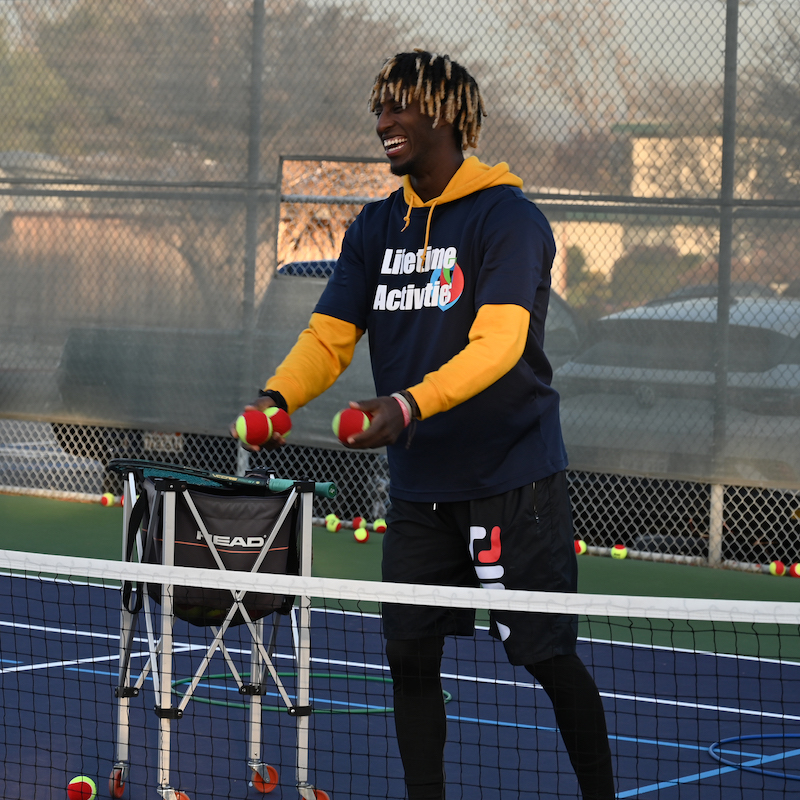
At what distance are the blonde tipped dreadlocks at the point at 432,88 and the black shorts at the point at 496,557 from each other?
971 mm

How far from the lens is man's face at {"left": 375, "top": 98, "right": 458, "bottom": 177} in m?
2.99

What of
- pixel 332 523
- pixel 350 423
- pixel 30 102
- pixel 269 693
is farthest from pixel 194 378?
pixel 350 423

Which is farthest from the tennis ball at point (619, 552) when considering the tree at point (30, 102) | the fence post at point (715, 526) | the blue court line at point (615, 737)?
the tree at point (30, 102)

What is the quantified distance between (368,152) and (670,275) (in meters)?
2.20

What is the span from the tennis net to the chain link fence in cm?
214

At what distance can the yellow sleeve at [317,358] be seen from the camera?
10.3 ft

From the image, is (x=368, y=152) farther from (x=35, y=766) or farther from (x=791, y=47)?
(x=35, y=766)

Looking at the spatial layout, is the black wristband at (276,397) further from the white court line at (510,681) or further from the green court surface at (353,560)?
the green court surface at (353,560)

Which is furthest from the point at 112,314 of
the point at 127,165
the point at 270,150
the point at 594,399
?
the point at 594,399

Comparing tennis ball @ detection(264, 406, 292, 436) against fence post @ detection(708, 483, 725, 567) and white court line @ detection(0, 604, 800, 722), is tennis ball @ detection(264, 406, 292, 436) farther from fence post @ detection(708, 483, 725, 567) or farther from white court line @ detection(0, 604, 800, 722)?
fence post @ detection(708, 483, 725, 567)

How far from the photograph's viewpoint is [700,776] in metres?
3.93

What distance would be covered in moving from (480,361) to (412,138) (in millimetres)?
684

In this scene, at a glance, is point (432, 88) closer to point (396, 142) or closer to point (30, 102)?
point (396, 142)

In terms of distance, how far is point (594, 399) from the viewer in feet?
24.6
